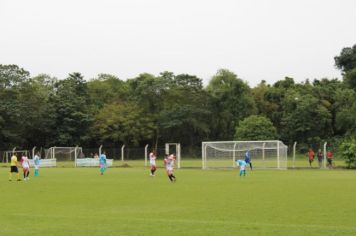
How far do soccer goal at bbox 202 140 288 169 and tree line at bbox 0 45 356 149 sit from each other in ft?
66.5

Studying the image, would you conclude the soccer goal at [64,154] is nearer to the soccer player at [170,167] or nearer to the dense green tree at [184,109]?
the dense green tree at [184,109]

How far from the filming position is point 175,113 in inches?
2847

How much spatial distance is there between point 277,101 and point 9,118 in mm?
38132

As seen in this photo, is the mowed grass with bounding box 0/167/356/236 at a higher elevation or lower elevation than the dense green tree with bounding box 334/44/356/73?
lower

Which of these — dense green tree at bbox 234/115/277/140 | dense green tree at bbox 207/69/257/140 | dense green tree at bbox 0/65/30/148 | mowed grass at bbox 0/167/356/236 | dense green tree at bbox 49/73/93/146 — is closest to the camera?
mowed grass at bbox 0/167/356/236

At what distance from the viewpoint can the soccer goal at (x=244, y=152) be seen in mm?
45000

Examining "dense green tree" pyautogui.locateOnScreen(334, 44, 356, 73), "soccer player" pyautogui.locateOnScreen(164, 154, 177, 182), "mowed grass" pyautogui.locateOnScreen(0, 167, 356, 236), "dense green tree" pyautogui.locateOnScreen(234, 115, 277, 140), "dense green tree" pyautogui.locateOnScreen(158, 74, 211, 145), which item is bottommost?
"mowed grass" pyautogui.locateOnScreen(0, 167, 356, 236)

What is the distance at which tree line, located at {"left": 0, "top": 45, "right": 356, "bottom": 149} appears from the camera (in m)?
69.9

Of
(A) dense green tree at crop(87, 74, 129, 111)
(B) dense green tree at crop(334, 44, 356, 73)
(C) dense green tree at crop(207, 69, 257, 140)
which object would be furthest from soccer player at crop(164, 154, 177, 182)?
(B) dense green tree at crop(334, 44, 356, 73)

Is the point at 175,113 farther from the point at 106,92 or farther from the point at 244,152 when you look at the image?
the point at 244,152

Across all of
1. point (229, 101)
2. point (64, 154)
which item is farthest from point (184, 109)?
point (64, 154)

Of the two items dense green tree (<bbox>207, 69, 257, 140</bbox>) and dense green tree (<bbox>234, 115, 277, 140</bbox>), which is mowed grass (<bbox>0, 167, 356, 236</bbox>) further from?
dense green tree (<bbox>207, 69, 257, 140</bbox>)

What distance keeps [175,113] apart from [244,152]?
2666 centimetres

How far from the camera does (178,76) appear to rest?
74562 millimetres
